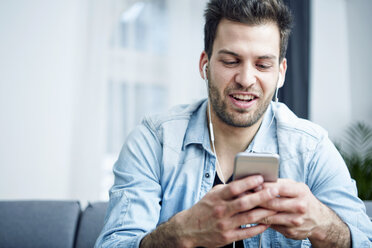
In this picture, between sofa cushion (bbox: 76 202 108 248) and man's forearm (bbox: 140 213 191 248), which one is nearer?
man's forearm (bbox: 140 213 191 248)

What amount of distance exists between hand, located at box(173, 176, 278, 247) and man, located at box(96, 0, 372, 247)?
0.14 feet

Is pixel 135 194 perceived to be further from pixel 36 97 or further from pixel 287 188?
pixel 36 97

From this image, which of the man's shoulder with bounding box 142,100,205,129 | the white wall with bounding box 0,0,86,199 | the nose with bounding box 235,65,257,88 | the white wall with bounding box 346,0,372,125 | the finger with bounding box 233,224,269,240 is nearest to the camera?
the finger with bounding box 233,224,269,240

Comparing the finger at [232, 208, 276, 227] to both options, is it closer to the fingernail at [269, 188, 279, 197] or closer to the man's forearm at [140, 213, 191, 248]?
the fingernail at [269, 188, 279, 197]

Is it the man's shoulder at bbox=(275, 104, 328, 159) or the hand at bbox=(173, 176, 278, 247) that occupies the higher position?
the man's shoulder at bbox=(275, 104, 328, 159)

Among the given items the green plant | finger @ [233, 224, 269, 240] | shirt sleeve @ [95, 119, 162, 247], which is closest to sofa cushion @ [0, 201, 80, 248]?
shirt sleeve @ [95, 119, 162, 247]

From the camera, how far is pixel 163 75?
2939 millimetres

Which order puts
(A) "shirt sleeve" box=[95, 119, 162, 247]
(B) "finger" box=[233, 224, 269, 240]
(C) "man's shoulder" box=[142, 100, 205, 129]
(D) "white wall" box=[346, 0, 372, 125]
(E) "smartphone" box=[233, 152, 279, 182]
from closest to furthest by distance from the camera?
(E) "smartphone" box=[233, 152, 279, 182], (B) "finger" box=[233, 224, 269, 240], (A) "shirt sleeve" box=[95, 119, 162, 247], (C) "man's shoulder" box=[142, 100, 205, 129], (D) "white wall" box=[346, 0, 372, 125]

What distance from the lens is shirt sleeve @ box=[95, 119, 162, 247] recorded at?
1037mm

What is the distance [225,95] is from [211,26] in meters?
0.29

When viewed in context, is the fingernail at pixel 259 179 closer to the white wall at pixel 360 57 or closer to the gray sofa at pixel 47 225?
the gray sofa at pixel 47 225

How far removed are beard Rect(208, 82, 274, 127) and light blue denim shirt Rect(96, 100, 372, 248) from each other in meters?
0.08

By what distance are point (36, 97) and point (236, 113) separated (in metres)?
1.85

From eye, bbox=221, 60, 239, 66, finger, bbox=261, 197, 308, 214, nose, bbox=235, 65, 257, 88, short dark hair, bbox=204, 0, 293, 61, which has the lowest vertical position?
finger, bbox=261, 197, 308, 214
